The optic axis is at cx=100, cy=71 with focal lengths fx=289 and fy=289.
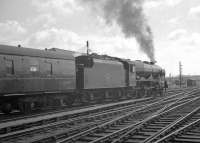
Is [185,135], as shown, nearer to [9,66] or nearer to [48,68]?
[9,66]

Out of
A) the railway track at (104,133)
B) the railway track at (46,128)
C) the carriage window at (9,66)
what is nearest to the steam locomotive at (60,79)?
the carriage window at (9,66)

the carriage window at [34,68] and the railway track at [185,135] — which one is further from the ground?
the carriage window at [34,68]

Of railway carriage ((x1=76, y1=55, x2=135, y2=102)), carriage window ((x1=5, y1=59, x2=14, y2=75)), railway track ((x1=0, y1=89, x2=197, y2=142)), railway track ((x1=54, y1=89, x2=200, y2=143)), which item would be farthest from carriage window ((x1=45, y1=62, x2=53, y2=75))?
railway track ((x1=54, y1=89, x2=200, y2=143))

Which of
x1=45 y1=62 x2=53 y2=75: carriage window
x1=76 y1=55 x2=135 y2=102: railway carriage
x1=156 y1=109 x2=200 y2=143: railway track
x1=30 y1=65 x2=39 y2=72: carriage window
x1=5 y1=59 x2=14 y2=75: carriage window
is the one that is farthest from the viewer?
x1=76 y1=55 x2=135 y2=102: railway carriage

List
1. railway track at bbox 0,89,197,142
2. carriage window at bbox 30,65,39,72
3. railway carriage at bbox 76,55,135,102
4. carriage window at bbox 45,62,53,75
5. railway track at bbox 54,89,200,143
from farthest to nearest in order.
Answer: railway carriage at bbox 76,55,135,102 → carriage window at bbox 45,62,53,75 → carriage window at bbox 30,65,39,72 → railway track at bbox 0,89,197,142 → railway track at bbox 54,89,200,143

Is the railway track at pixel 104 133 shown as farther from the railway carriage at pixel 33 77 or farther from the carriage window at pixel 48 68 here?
the carriage window at pixel 48 68

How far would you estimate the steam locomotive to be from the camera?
1350 centimetres

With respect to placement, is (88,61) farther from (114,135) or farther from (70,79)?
(114,135)

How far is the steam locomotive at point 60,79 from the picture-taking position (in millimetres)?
13500

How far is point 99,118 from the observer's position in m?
12.4

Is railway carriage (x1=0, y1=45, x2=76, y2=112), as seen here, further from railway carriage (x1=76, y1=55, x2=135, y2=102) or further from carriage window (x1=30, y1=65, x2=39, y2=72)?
railway carriage (x1=76, y1=55, x2=135, y2=102)

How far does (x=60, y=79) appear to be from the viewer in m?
16.7

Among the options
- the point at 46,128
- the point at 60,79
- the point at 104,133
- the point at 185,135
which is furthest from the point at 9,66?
the point at 185,135

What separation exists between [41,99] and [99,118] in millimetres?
4323
